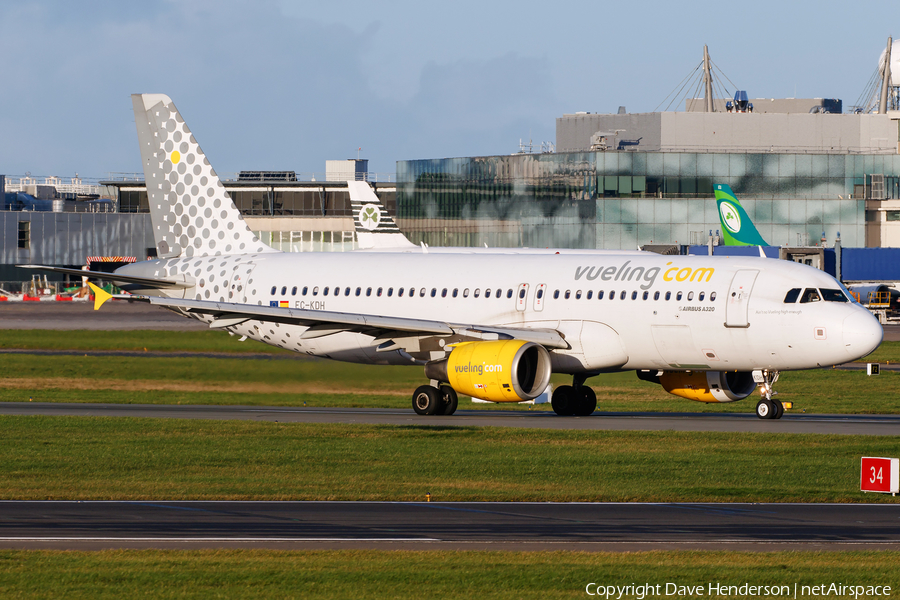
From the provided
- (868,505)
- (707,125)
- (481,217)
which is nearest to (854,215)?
(707,125)

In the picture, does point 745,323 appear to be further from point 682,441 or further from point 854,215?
point 854,215

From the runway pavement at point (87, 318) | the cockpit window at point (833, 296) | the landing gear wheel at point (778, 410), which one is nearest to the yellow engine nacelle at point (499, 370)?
the landing gear wheel at point (778, 410)

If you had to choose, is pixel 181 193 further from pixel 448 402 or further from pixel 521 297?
pixel 521 297

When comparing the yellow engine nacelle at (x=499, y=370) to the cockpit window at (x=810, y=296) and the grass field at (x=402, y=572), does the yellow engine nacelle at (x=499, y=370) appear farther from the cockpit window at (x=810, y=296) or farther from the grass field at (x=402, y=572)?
the grass field at (x=402, y=572)

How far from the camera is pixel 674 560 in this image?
53.2 ft

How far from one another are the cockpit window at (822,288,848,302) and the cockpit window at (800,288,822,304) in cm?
19

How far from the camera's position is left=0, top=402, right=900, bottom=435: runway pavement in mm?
34438

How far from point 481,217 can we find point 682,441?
97.1 metres

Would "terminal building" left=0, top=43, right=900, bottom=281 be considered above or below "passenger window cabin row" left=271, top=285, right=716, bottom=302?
above

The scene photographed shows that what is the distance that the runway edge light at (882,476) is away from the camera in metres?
22.7

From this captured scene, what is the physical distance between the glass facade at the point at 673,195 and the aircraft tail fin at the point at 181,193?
74071 millimetres

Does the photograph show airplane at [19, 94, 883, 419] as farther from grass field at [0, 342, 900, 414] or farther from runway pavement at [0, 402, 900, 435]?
grass field at [0, 342, 900, 414]

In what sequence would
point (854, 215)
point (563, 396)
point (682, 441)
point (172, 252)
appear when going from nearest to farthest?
point (682, 441), point (563, 396), point (172, 252), point (854, 215)

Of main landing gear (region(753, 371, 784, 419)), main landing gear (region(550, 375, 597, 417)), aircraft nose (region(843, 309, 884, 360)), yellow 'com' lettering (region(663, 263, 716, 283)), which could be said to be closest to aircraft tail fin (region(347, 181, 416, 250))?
main landing gear (region(550, 375, 597, 417))
